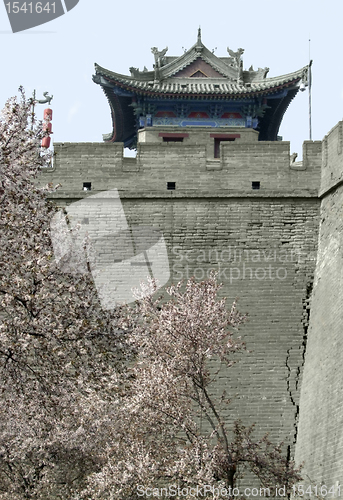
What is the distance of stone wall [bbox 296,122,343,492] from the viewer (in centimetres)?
1284

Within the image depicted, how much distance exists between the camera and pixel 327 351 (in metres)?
13.7

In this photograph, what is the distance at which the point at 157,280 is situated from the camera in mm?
15172

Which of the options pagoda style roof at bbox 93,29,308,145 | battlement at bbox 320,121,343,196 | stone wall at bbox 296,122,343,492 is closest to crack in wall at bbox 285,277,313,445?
stone wall at bbox 296,122,343,492

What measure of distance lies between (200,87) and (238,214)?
8.91 meters

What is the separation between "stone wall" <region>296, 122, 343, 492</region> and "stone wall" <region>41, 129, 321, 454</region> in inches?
13.6

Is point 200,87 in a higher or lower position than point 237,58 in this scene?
lower

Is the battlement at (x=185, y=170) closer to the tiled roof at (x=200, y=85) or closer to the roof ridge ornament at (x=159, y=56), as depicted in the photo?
the tiled roof at (x=200, y=85)

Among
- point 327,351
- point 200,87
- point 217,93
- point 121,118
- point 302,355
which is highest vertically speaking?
point 200,87

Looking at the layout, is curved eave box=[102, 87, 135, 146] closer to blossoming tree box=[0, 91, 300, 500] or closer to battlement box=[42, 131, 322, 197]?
battlement box=[42, 131, 322, 197]

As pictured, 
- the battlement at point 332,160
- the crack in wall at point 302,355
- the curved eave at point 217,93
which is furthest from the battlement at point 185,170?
the curved eave at point 217,93

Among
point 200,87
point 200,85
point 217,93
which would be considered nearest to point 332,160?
point 217,93

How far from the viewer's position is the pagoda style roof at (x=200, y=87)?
75.2 feet

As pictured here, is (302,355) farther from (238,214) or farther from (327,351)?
(238,214)

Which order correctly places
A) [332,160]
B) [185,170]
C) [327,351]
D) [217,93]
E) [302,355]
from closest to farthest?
[327,351], [302,355], [332,160], [185,170], [217,93]
